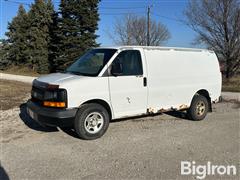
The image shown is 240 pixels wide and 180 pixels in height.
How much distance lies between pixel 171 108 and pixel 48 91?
3.19 meters

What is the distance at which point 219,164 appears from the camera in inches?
186

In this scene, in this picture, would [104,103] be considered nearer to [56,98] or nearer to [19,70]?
[56,98]

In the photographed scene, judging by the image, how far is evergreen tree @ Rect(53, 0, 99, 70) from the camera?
95.6ft

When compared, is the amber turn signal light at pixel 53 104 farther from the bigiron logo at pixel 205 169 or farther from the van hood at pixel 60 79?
the bigiron logo at pixel 205 169

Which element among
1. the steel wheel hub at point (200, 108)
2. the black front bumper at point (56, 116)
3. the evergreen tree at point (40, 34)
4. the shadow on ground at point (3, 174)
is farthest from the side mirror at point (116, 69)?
the evergreen tree at point (40, 34)

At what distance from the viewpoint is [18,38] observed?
35.3m

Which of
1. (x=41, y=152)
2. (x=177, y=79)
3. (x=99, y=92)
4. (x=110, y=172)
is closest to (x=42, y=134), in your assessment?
(x=41, y=152)

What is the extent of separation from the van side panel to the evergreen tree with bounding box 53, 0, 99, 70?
2228cm

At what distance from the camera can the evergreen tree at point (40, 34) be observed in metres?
32.7

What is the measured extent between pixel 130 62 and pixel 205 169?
297 centimetres

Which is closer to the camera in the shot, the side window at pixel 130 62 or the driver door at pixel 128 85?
the driver door at pixel 128 85

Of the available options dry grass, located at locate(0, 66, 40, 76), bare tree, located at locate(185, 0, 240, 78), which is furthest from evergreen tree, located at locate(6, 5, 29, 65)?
bare tree, located at locate(185, 0, 240, 78)

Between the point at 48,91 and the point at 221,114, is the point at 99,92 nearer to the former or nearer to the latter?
the point at 48,91

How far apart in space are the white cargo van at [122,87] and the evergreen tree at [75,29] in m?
22.5
